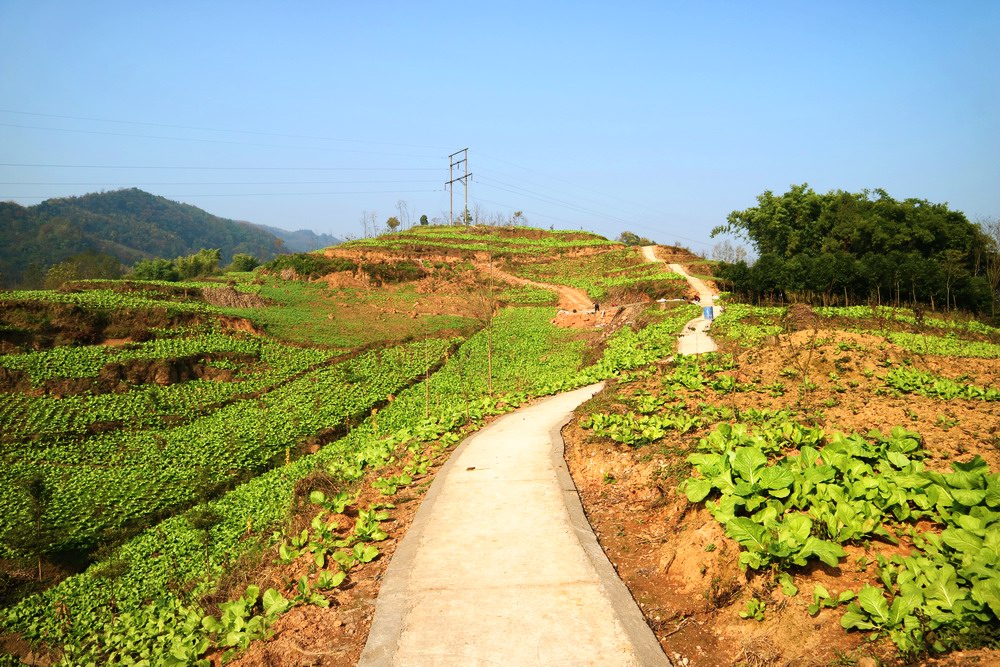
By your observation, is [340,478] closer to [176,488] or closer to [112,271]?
[176,488]

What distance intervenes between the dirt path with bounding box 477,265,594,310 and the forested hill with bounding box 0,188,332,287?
37.4 metres

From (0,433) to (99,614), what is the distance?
898 centimetres

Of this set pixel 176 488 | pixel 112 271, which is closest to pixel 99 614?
pixel 176 488

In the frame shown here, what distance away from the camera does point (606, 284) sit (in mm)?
42938

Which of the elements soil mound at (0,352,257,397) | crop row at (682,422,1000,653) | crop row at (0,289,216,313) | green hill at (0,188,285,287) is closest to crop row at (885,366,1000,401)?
crop row at (682,422,1000,653)

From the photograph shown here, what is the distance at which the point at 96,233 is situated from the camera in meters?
137

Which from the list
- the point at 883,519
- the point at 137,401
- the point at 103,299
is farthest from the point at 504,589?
the point at 103,299

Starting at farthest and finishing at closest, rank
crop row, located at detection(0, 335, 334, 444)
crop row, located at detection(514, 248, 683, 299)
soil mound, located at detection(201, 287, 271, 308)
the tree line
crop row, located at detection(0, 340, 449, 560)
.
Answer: crop row, located at detection(514, 248, 683, 299) → soil mound, located at detection(201, 287, 271, 308) → the tree line → crop row, located at detection(0, 335, 334, 444) → crop row, located at detection(0, 340, 449, 560)

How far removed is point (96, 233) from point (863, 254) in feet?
517

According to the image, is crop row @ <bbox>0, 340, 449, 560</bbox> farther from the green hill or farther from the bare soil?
the green hill

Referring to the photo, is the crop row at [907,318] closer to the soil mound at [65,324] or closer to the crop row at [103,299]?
the soil mound at [65,324]

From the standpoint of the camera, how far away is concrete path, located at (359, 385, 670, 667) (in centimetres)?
397

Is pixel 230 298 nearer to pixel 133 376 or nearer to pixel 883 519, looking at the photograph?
pixel 133 376

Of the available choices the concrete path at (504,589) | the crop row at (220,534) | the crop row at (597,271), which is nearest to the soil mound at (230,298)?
the crop row at (220,534)
